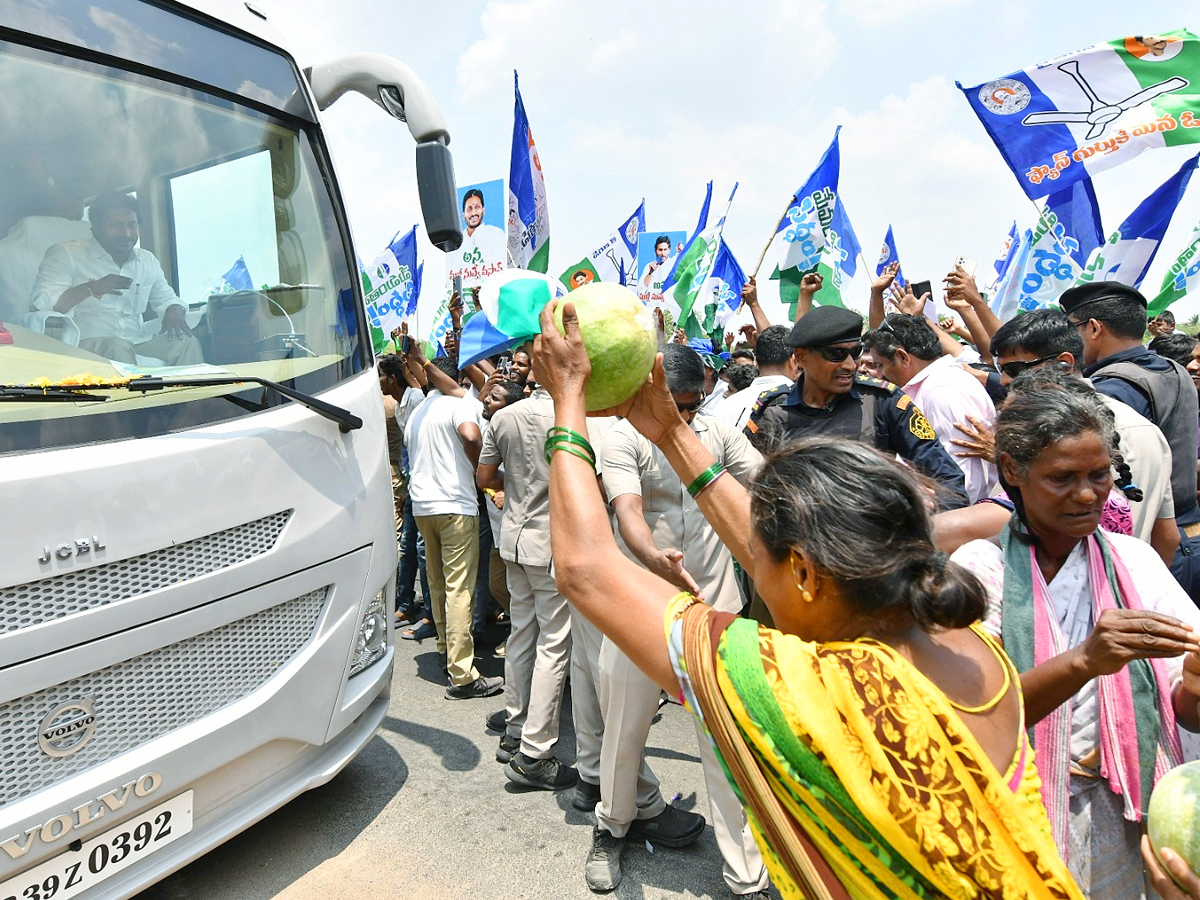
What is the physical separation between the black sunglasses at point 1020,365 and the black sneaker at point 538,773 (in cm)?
287

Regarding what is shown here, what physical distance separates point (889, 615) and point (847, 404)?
236 cm

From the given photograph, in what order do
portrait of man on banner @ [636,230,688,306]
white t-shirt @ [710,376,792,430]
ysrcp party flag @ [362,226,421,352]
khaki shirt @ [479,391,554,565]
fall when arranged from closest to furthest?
khaki shirt @ [479,391,554,565]
white t-shirt @ [710,376,792,430]
ysrcp party flag @ [362,226,421,352]
portrait of man on banner @ [636,230,688,306]

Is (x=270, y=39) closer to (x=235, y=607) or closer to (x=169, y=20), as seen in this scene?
(x=169, y=20)

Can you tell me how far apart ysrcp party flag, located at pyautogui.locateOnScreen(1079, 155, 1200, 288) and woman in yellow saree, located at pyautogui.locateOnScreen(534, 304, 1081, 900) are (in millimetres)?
6333

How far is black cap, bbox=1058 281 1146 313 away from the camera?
355 centimetres

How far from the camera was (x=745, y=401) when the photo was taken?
4.52 meters

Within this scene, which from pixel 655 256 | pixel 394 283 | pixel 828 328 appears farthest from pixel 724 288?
pixel 828 328

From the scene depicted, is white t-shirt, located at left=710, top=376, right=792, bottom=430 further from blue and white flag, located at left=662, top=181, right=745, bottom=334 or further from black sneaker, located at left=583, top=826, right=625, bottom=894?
blue and white flag, located at left=662, top=181, right=745, bottom=334

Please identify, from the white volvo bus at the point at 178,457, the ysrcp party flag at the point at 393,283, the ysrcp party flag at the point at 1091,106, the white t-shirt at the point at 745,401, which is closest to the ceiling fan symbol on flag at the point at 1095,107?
the ysrcp party flag at the point at 1091,106

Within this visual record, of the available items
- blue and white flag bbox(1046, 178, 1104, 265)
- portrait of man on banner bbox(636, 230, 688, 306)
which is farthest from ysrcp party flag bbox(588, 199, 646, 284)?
blue and white flag bbox(1046, 178, 1104, 265)

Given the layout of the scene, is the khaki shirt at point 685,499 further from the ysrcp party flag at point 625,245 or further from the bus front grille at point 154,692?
the ysrcp party flag at point 625,245

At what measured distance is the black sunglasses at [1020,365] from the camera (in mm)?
3357

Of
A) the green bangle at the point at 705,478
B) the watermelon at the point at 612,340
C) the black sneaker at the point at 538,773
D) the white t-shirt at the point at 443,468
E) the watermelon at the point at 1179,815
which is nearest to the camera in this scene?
the watermelon at the point at 1179,815

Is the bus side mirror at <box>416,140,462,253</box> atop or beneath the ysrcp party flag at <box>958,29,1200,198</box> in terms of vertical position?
beneath
